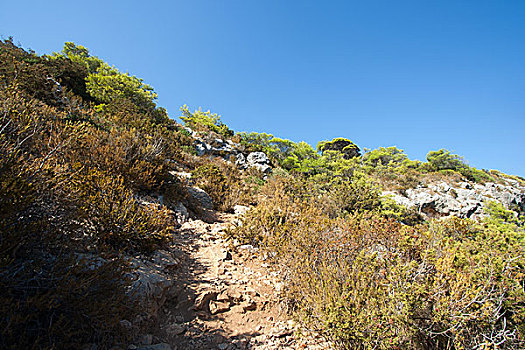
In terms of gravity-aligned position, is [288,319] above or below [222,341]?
above

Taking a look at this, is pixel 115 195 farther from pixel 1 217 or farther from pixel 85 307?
pixel 85 307

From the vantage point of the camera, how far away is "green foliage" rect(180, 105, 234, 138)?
17.0 m

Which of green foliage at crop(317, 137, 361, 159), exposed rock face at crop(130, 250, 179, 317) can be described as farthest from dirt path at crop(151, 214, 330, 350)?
green foliage at crop(317, 137, 361, 159)

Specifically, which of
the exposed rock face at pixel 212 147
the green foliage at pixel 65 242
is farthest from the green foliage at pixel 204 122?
the green foliage at pixel 65 242

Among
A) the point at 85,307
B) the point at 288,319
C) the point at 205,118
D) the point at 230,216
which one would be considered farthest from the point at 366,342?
the point at 205,118

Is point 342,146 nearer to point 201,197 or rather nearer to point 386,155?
point 386,155

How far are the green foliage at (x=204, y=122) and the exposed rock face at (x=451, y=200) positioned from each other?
13.6 m

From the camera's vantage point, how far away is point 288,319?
2.59 m

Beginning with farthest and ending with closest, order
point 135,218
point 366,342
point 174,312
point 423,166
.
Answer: point 423,166
point 135,218
point 174,312
point 366,342

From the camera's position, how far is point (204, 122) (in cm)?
1838

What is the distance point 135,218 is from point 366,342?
10.0 feet

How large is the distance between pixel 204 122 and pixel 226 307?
697 inches

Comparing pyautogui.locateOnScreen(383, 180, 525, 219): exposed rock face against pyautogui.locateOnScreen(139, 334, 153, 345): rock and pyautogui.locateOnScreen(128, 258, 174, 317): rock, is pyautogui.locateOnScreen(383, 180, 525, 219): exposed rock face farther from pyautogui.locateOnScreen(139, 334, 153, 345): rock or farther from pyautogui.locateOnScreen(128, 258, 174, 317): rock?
pyautogui.locateOnScreen(139, 334, 153, 345): rock

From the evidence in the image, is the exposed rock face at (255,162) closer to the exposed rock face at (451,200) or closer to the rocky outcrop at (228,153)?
the rocky outcrop at (228,153)
